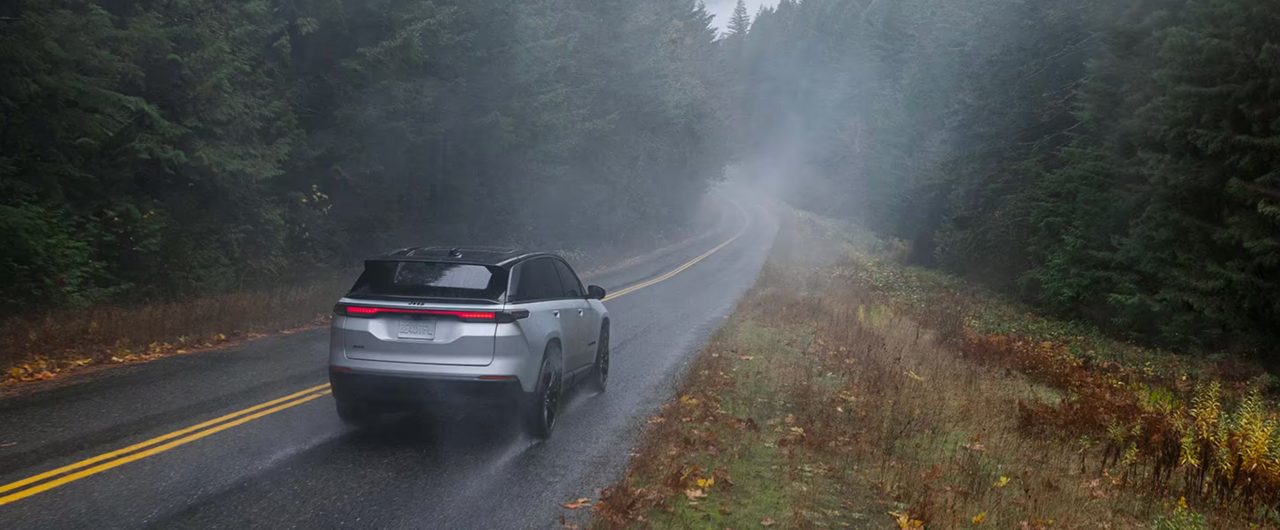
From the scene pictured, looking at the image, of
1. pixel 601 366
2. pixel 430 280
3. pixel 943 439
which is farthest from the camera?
pixel 601 366

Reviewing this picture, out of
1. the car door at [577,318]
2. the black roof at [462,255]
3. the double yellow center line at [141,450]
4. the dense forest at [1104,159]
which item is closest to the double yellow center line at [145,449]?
the double yellow center line at [141,450]

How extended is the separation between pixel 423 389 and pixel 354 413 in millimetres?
1291

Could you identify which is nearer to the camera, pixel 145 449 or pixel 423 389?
pixel 145 449

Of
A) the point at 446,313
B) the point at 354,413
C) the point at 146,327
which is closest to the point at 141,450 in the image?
the point at 354,413

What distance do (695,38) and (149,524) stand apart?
64363 mm

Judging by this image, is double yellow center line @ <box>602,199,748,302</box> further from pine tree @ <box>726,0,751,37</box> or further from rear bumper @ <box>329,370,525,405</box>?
pine tree @ <box>726,0,751,37</box>

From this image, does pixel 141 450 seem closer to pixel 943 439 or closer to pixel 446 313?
pixel 446 313

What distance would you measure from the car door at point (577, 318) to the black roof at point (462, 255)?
887 mm

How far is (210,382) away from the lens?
1027cm

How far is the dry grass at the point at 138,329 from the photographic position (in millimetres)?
10875

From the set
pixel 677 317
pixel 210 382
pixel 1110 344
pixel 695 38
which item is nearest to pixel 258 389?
pixel 210 382

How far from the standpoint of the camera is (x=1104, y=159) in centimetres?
2058

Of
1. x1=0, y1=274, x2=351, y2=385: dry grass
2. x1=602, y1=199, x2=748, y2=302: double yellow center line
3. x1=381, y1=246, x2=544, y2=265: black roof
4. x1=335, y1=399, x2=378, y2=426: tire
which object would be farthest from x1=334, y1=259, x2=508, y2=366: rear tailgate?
x1=602, y1=199, x2=748, y2=302: double yellow center line

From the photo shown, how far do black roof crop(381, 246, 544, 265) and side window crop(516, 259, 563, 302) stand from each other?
0.16 m
